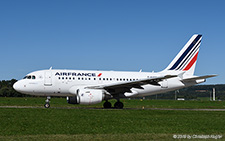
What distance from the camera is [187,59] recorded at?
39.8 meters

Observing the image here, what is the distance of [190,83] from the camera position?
125 feet

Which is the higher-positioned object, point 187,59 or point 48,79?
point 187,59

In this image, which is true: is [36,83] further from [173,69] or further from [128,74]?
[173,69]

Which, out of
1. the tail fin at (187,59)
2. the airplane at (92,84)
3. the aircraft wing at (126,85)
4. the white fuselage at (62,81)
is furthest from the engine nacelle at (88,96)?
the tail fin at (187,59)

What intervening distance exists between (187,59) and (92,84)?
12684 millimetres

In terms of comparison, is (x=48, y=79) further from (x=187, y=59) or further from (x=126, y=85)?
(x=187, y=59)

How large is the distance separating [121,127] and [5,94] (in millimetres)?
93911

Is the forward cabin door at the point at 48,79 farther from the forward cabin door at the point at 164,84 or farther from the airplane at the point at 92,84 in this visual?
the forward cabin door at the point at 164,84

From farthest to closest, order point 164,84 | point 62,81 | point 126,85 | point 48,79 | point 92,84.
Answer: point 164,84 < point 92,84 < point 62,81 < point 48,79 < point 126,85

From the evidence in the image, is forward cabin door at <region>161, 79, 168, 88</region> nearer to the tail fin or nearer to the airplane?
the airplane

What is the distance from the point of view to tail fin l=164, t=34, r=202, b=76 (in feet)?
130

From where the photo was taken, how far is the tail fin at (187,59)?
3966 cm

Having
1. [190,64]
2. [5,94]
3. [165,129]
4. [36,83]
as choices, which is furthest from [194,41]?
[5,94]

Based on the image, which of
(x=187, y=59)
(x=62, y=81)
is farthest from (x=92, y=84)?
(x=187, y=59)
